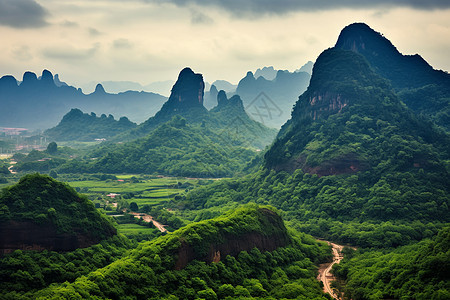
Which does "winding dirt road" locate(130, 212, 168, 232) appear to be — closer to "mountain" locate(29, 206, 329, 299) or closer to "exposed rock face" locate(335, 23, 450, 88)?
"mountain" locate(29, 206, 329, 299)

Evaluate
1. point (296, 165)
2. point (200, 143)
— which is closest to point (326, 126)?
point (296, 165)

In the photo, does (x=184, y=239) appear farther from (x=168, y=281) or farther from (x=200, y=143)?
(x=200, y=143)

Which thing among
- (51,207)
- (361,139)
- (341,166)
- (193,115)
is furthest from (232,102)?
(51,207)

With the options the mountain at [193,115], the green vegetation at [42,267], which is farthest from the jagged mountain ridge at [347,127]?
the mountain at [193,115]

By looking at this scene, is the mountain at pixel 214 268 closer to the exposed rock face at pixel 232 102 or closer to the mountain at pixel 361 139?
the mountain at pixel 361 139

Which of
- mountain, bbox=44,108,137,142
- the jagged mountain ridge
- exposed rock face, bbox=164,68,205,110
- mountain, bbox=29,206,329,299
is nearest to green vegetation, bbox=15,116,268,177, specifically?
exposed rock face, bbox=164,68,205,110

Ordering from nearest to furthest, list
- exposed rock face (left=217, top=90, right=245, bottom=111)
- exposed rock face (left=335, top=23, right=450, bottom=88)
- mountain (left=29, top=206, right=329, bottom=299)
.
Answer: mountain (left=29, top=206, right=329, bottom=299) < exposed rock face (left=335, top=23, right=450, bottom=88) < exposed rock face (left=217, top=90, right=245, bottom=111)
